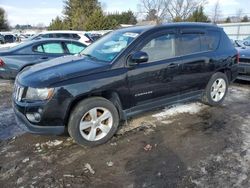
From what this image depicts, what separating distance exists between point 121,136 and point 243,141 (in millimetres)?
1924

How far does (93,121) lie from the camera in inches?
181

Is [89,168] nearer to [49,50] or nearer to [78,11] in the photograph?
[49,50]

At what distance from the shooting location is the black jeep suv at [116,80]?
430 cm

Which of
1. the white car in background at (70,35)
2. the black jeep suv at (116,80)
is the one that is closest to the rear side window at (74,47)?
the black jeep suv at (116,80)

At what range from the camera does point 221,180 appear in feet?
11.8

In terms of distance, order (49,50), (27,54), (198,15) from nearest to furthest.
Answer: (27,54) → (49,50) → (198,15)

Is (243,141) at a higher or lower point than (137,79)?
lower

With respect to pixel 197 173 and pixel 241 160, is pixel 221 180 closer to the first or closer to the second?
pixel 197 173

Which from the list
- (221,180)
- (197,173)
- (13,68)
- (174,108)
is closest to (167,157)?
(197,173)

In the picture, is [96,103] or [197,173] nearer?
[197,173]

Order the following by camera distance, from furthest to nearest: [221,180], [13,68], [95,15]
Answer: [95,15] → [13,68] → [221,180]

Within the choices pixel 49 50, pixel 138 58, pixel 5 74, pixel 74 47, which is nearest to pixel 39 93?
pixel 138 58

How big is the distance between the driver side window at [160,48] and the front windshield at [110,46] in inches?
12.2

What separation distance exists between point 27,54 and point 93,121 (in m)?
5.13
